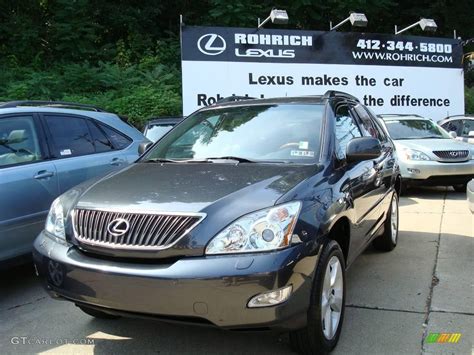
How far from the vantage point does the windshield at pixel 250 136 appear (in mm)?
3939

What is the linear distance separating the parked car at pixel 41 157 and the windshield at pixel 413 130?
625 centimetres

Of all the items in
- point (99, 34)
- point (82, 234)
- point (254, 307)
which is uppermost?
point (99, 34)

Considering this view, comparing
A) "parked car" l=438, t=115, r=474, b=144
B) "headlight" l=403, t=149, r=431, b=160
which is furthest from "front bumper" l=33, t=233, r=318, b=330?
"parked car" l=438, t=115, r=474, b=144

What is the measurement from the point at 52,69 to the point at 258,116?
16.4 meters

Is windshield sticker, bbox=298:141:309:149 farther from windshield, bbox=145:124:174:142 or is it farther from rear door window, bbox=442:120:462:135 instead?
rear door window, bbox=442:120:462:135

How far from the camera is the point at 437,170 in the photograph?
9312 mm

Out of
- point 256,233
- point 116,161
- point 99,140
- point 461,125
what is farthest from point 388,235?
point 461,125

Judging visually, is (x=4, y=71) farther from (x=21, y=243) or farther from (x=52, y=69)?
(x=21, y=243)

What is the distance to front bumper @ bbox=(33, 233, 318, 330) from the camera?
9.02 ft

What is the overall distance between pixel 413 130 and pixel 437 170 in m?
1.48

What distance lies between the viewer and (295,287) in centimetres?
287

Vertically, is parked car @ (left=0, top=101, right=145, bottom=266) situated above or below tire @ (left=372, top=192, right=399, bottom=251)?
above

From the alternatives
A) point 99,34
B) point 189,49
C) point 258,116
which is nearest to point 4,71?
point 99,34

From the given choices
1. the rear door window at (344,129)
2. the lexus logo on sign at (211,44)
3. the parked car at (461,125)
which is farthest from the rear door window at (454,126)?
the rear door window at (344,129)
